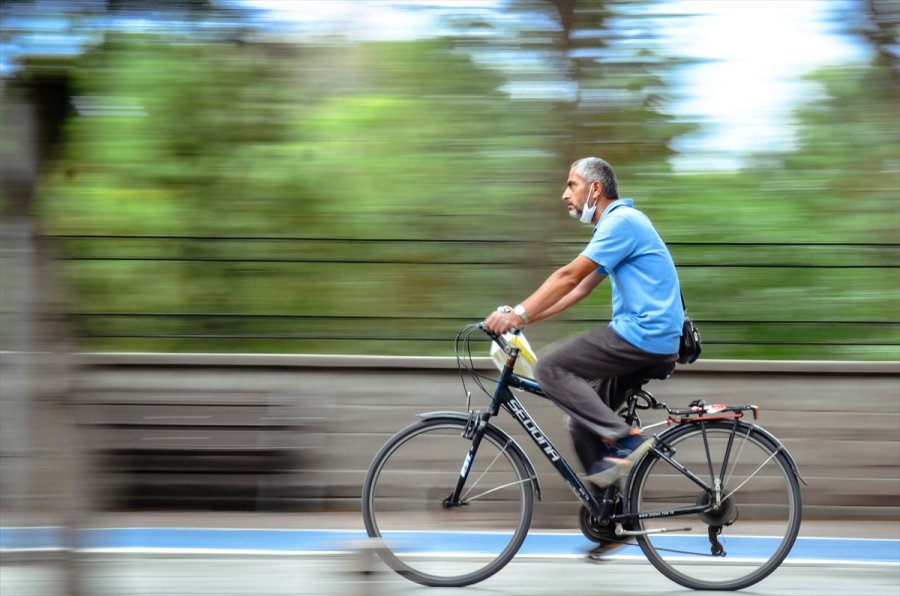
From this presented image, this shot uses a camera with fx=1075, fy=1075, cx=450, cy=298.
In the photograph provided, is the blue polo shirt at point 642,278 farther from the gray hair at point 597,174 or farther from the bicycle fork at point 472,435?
the bicycle fork at point 472,435

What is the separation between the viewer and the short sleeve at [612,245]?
4691 mm

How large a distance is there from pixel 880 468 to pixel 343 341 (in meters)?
3.64

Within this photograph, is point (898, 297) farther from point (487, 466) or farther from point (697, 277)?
point (487, 466)

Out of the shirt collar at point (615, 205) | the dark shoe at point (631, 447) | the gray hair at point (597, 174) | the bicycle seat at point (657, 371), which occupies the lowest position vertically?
the dark shoe at point (631, 447)

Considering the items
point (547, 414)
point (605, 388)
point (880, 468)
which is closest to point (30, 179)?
point (605, 388)

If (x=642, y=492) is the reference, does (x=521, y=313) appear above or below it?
above

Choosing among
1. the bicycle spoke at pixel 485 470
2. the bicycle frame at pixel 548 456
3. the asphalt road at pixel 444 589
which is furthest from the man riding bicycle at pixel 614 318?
the asphalt road at pixel 444 589

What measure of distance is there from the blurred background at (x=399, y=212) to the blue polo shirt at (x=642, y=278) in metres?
2.19

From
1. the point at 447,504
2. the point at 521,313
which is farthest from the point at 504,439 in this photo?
the point at 521,313

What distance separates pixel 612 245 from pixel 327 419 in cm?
300

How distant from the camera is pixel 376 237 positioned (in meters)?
7.75

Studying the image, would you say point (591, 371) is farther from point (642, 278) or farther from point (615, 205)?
point (615, 205)

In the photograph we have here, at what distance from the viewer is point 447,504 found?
5.10m

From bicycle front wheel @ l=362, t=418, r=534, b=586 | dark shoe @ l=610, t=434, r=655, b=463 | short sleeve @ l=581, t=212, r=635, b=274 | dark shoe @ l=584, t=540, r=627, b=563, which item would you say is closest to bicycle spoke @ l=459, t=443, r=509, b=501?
bicycle front wheel @ l=362, t=418, r=534, b=586
